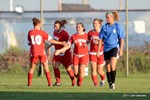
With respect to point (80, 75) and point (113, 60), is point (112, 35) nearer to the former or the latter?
point (113, 60)

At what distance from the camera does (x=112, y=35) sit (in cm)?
1772

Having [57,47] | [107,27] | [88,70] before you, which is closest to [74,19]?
[88,70]

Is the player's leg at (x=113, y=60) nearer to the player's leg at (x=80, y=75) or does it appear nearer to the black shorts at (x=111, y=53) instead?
the black shorts at (x=111, y=53)

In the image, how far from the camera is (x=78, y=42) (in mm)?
20125

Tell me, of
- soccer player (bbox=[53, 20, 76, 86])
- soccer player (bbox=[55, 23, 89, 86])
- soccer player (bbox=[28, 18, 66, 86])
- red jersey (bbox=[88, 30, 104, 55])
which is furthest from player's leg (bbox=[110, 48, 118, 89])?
soccer player (bbox=[53, 20, 76, 86])

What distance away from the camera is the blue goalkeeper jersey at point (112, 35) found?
57.9 feet

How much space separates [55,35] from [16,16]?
1317 centimetres

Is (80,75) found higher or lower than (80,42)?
lower

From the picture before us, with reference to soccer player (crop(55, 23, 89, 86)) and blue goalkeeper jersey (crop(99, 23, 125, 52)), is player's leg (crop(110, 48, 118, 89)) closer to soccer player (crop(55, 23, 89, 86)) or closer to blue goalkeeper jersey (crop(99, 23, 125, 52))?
blue goalkeeper jersey (crop(99, 23, 125, 52))

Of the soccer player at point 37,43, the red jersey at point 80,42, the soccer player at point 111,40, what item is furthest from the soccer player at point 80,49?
the soccer player at point 111,40

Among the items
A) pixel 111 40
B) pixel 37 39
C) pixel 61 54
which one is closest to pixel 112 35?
pixel 111 40

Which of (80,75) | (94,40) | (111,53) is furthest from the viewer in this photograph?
(94,40)

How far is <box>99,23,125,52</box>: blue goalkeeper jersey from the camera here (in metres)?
17.7

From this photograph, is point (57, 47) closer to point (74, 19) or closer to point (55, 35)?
point (55, 35)
